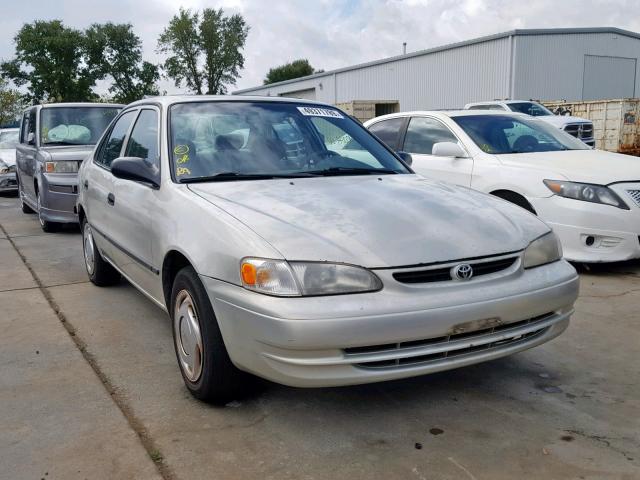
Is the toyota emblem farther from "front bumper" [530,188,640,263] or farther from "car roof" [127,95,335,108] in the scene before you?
"front bumper" [530,188,640,263]

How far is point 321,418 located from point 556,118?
14322mm

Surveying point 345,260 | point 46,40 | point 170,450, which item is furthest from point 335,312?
→ point 46,40

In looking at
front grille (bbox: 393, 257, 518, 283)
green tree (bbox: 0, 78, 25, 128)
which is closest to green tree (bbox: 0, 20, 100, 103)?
green tree (bbox: 0, 78, 25, 128)

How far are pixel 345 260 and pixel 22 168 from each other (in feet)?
28.6

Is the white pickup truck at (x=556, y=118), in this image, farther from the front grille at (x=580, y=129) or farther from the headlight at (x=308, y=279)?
the headlight at (x=308, y=279)

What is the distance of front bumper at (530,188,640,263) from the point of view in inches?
205

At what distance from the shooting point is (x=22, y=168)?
9781mm

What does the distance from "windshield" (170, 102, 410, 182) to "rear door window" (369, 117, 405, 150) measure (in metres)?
2.98

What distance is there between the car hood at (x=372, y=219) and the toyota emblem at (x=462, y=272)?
1.6 inches

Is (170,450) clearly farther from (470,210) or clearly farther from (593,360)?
(593,360)

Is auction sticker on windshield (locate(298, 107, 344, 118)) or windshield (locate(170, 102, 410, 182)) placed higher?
auction sticker on windshield (locate(298, 107, 344, 118))

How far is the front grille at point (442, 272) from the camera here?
262cm

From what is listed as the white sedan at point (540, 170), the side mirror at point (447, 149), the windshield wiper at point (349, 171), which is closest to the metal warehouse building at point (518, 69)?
the white sedan at point (540, 170)

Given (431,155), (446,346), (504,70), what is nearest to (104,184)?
(446,346)
